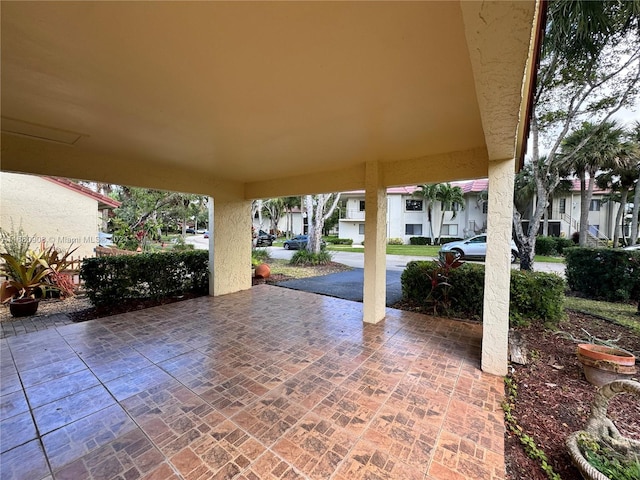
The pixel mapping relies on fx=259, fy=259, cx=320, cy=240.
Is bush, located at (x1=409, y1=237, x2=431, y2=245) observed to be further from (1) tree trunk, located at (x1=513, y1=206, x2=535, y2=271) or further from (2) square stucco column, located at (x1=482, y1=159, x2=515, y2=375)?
(2) square stucco column, located at (x1=482, y1=159, x2=515, y2=375)

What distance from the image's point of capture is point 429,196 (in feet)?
68.0

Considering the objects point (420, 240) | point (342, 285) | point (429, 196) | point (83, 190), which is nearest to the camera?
point (342, 285)

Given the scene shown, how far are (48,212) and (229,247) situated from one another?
5.77m

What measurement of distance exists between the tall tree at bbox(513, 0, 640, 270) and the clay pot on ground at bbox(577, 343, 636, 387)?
3.84 metres

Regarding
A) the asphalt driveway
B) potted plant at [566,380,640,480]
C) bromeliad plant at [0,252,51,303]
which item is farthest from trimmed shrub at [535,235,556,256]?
bromeliad plant at [0,252,51,303]

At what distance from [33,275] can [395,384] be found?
729 cm

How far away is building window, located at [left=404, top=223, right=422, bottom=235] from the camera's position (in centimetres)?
2272

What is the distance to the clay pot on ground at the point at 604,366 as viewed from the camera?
2762 millimetres

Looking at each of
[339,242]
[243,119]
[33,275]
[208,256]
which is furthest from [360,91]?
[339,242]

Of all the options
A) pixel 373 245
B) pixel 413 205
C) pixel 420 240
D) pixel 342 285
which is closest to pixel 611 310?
pixel 373 245

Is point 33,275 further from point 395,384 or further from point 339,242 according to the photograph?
point 339,242

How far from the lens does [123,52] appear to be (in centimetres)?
172

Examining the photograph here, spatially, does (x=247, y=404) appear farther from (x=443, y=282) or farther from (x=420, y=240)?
(x=420, y=240)

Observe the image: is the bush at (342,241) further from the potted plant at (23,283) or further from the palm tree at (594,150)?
the potted plant at (23,283)
